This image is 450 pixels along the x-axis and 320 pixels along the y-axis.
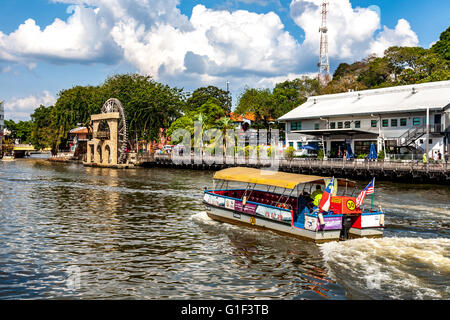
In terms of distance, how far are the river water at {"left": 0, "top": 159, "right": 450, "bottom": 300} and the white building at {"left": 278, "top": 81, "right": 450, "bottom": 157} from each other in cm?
2985

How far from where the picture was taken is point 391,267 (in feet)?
50.9

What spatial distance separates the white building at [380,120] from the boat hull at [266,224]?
35.6 m

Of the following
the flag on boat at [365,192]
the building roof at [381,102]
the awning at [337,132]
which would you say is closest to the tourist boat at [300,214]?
the flag on boat at [365,192]

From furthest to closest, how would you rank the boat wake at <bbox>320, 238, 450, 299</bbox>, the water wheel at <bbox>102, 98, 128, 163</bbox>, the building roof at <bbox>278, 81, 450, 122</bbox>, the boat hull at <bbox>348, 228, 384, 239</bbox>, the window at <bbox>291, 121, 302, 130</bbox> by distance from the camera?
the water wheel at <bbox>102, 98, 128, 163</bbox> → the window at <bbox>291, 121, 302, 130</bbox> → the building roof at <bbox>278, 81, 450, 122</bbox> → the boat hull at <bbox>348, 228, 384, 239</bbox> → the boat wake at <bbox>320, 238, 450, 299</bbox>

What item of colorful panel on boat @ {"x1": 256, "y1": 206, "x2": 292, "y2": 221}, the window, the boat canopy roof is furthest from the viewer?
the window

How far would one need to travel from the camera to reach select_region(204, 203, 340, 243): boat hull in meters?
19.0

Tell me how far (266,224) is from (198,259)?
19.0 ft

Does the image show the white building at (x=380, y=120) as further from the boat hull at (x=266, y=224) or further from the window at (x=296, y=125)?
the boat hull at (x=266, y=224)

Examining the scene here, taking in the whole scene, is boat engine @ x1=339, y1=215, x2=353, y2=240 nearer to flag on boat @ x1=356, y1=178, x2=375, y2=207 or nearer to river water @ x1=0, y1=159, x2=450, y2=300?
river water @ x1=0, y1=159, x2=450, y2=300

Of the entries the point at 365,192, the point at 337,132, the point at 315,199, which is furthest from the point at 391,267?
the point at 337,132

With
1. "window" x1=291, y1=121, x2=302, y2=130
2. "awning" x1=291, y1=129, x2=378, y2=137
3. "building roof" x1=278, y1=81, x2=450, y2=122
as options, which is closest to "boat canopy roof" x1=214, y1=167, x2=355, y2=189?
"awning" x1=291, y1=129, x2=378, y2=137

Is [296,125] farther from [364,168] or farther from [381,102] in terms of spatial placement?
[364,168]

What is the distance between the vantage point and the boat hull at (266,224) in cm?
1895
